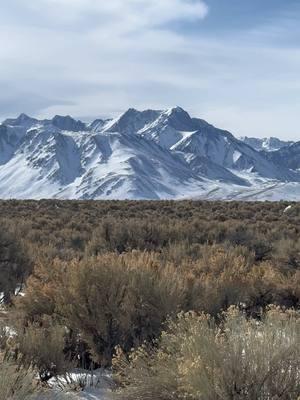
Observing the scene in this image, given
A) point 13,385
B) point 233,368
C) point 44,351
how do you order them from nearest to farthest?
point 13,385 < point 233,368 < point 44,351

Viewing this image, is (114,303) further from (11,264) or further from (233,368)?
(11,264)

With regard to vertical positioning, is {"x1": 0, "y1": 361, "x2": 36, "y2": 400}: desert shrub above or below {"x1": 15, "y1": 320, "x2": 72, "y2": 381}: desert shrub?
above

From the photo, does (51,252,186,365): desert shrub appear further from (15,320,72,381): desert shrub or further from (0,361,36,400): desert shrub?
(0,361,36,400): desert shrub

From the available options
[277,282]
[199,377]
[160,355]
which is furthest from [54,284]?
[277,282]

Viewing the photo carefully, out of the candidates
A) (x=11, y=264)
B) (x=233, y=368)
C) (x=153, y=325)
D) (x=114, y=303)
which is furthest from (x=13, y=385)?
(x=11, y=264)

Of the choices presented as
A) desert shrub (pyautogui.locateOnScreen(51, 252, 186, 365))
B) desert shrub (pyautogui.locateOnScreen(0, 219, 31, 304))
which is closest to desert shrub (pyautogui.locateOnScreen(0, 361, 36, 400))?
desert shrub (pyautogui.locateOnScreen(51, 252, 186, 365))

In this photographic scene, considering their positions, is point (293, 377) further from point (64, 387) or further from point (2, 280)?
point (2, 280)

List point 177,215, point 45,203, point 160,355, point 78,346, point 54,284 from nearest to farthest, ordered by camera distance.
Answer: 1. point 160,355
2. point 78,346
3. point 54,284
4. point 177,215
5. point 45,203

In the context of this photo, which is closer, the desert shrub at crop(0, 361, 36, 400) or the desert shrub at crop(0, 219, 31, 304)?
the desert shrub at crop(0, 361, 36, 400)

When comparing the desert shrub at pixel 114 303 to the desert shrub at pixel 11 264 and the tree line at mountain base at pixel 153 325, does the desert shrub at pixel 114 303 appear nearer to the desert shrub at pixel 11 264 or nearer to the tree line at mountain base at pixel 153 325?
the tree line at mountain base at pixel 153 325

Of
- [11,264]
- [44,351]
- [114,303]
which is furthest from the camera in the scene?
[11,264]

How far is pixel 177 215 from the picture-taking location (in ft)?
90.1

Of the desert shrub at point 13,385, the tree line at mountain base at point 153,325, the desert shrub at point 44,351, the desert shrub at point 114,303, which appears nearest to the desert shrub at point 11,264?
the tree line at mountain base at point 153,325

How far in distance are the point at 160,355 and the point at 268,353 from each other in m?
0.87
